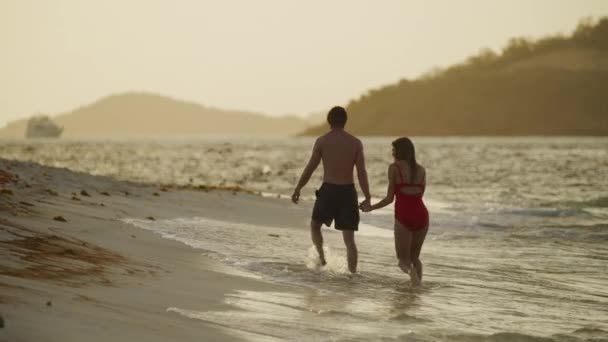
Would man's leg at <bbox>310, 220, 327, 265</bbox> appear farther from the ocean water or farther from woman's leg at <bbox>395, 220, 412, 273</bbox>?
woman's leg at <bbox>395, 220, 412, 273</bbox>

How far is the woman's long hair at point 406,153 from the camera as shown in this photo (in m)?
8.80

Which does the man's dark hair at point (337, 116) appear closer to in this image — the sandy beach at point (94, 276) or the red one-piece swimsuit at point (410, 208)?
the red one-piece swimsuit at point (410, 208)

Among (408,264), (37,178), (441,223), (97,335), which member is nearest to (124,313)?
(97,335)

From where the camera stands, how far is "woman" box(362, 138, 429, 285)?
8883 mm

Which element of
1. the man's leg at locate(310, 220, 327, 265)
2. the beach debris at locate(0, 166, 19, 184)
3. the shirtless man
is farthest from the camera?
the beach debris at locate(0, 166, 19, 184)

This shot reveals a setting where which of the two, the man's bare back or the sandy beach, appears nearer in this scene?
the sandy beach

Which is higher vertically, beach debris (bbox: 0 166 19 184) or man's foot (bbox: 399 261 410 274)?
beach debris (bbox: 0 166 19 184)

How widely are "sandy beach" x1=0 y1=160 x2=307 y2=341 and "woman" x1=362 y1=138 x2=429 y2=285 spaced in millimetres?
1563

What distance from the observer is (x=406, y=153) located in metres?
8.80

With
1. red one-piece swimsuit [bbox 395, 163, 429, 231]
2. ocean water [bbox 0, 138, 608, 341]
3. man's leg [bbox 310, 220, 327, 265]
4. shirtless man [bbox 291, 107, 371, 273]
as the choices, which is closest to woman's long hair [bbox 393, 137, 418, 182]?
red one-piece swimsuit [bbox 395, 163, 429, 231]

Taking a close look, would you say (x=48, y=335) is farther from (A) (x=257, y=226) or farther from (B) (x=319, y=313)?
(A) (x=257, y=226)

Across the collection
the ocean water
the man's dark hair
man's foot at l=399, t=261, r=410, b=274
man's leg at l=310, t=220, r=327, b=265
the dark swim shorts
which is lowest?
the ocean water

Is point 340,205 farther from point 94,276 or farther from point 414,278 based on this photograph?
point 94,276

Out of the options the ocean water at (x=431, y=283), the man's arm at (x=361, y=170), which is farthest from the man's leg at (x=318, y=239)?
the man's arm at (x=361, y=170)
